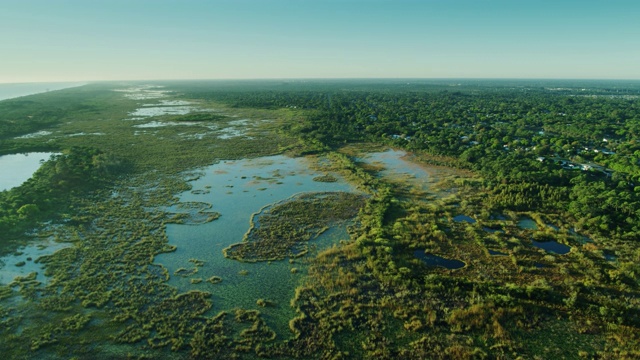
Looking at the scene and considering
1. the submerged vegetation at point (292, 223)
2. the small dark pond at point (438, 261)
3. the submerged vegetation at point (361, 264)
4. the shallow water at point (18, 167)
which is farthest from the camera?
the shallow water at point (18, 167)

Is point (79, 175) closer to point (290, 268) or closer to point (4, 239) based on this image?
point (4, 239)

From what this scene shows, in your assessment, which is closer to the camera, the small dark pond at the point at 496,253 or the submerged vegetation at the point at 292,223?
the small dark pond at the point at 496,253

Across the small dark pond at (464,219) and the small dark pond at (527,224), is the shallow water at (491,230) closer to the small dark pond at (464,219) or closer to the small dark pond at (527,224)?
the small dark pond at (464,219)

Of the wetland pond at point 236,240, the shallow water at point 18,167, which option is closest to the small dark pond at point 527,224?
the wetland pond at point 236,240

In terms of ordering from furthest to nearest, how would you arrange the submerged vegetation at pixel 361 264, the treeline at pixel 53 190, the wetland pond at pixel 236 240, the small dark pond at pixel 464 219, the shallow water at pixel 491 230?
the small dark pond at pixel 464 219 → the treeline at pixel 53 190 → the shallow water at pixel 491 230 → the wetland pond at pixel 236 240 → the submerged vegetation at pixel 361 264

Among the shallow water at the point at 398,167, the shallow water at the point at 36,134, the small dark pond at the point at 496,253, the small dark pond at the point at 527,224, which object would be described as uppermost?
the shallow water at the point at 36,134

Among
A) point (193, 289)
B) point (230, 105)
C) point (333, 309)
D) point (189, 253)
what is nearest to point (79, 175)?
point (189, 253)

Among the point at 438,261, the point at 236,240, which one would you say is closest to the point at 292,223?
the point at 236,240
